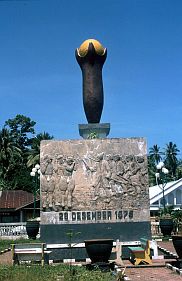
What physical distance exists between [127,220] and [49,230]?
280 centimetres

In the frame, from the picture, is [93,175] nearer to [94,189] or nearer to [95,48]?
[94,189]

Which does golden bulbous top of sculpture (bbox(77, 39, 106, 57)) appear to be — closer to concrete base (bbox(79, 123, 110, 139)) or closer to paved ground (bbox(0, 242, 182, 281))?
concrete base (bbox(79, 123, 110, 139))

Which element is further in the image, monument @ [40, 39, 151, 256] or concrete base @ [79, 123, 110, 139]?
concrete base @ [79, 123, 110, 139]

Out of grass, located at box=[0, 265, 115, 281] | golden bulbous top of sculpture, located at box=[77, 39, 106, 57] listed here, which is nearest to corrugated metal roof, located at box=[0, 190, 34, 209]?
golden bulbous top of sculpture, located at box=[77, 39, 106, 57]

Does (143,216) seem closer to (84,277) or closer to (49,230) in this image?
(49,230)

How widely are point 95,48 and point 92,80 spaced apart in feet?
4.32

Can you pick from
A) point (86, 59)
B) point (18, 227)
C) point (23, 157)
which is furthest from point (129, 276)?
point (23, 157)

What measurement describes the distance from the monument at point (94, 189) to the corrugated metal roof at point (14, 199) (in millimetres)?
23971

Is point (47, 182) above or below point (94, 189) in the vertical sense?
above

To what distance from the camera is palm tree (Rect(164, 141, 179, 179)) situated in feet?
216

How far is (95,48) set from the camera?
17.9 metres

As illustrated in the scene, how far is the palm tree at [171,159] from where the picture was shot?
65938mm

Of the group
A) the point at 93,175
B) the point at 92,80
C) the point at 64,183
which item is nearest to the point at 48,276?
the point at 64,183

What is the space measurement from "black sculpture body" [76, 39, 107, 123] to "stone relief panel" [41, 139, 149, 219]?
8.21ft
